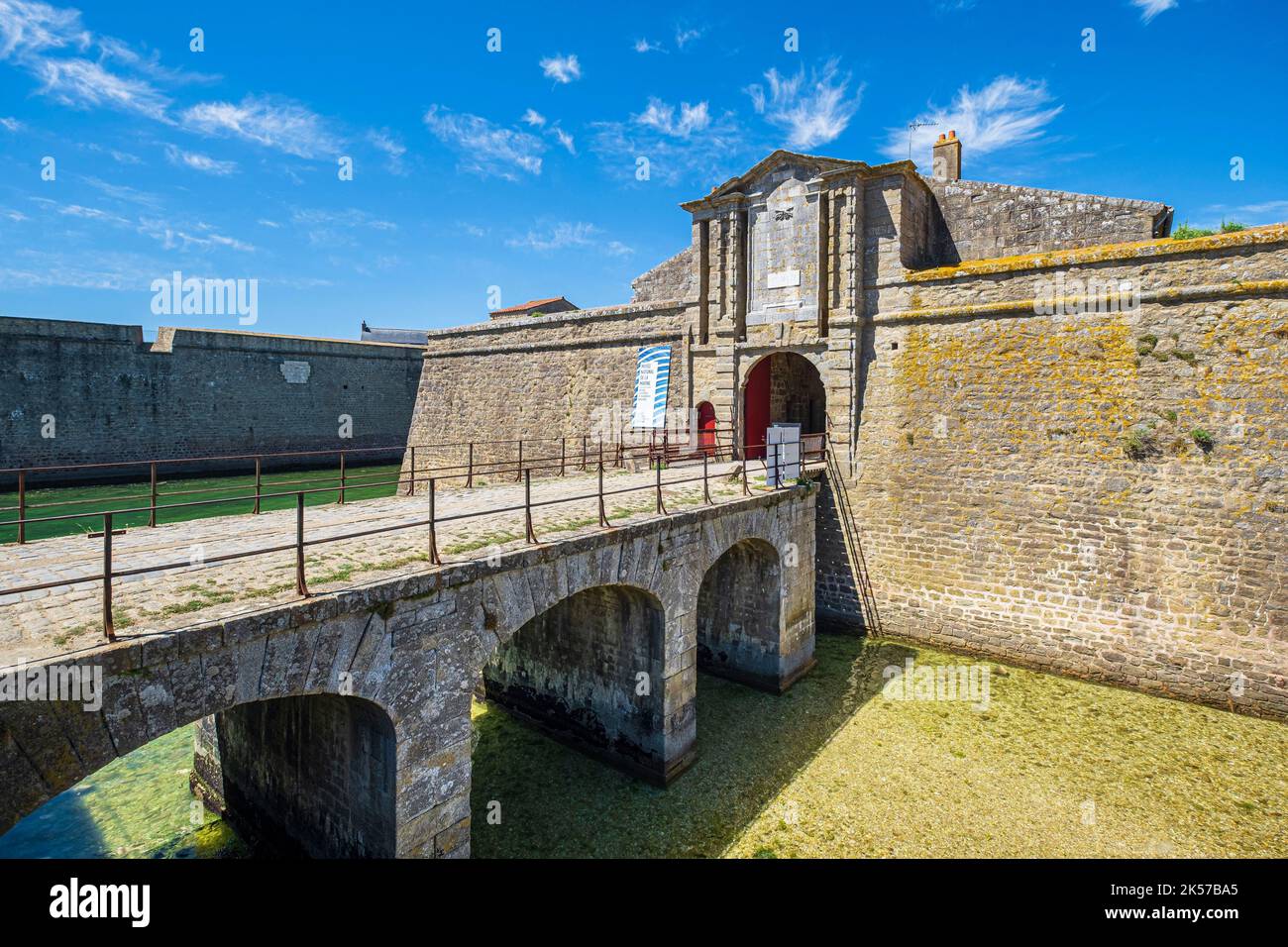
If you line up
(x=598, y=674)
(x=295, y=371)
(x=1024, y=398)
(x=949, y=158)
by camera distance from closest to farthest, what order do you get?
(x=598, y=674)
(x=1024, y=398)
(x=949, y=158)
(x=295, y=371)

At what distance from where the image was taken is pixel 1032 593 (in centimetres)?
1212

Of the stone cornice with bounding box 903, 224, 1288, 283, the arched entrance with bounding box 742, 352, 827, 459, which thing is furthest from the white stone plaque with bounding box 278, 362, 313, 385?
the stone cornice with bounding box 903, 224, 1288, 283

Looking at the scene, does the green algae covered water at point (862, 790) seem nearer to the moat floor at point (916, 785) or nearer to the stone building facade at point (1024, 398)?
the moat floor at point (916, 785)

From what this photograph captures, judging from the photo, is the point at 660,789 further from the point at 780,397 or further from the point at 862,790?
the point at 780,397

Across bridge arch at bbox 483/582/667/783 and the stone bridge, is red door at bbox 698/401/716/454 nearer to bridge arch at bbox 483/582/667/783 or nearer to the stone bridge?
the stone bridge

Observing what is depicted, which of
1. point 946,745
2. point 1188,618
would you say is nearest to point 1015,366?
point 1188,618

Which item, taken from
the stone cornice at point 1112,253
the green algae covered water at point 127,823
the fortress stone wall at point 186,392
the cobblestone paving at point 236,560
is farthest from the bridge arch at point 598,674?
the fortress stone wall at point 186,392

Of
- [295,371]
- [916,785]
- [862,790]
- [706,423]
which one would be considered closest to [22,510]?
[862,790]

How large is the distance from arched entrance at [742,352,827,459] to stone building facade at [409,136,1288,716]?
0.56 ft

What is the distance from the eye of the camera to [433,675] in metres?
6.05

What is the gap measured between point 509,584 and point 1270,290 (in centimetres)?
1167

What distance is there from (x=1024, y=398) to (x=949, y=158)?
7171 millimetres

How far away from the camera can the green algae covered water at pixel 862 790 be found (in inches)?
296

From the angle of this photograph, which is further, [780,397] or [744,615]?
[780,397]
